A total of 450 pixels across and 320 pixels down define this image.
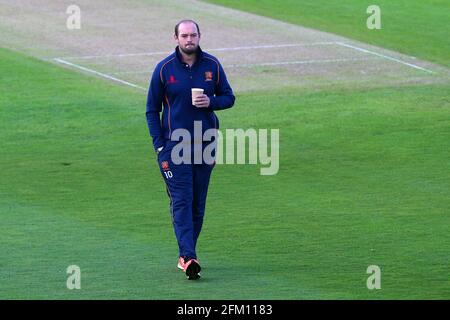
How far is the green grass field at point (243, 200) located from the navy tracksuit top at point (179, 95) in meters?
1.25

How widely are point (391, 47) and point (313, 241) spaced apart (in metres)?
12.7

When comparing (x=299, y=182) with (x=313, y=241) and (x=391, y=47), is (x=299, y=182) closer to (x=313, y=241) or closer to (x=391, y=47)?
(x=313, y=241)

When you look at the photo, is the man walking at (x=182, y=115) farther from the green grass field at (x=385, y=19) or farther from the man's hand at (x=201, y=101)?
the green grass field at (x=385, y=19)

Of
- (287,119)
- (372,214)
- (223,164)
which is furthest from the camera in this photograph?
(287,119)

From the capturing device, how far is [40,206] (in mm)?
14461

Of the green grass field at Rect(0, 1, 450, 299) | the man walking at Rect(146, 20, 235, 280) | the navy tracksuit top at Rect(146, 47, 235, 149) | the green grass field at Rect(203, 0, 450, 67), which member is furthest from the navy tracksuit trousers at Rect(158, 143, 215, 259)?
the green grass field at Rect(203, 0, 450, 67)

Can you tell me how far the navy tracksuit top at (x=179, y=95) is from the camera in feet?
38.1

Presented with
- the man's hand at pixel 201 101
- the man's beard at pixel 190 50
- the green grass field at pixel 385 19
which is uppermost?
the green grass field at pixel 385 19

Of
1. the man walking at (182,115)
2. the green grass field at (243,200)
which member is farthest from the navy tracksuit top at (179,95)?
the green grass field at (243,200)

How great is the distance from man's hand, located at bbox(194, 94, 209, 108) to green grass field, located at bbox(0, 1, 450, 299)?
56.9 inches

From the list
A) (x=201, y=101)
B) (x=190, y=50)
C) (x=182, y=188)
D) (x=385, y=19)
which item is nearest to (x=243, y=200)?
(x=182, y=188)

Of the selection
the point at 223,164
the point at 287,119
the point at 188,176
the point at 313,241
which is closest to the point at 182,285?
the point at 188,176

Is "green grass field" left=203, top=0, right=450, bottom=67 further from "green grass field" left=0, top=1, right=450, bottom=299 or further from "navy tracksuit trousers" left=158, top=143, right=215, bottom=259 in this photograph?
"navy tracksuit trousers" left=158, top=143, right=215, bottom=259

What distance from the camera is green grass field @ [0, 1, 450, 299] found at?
37.4ft
